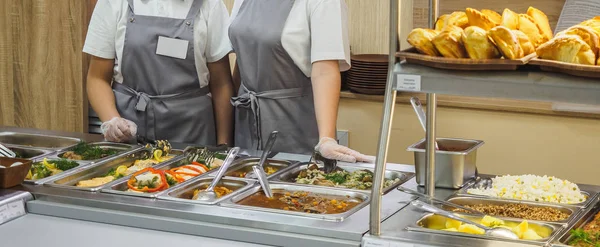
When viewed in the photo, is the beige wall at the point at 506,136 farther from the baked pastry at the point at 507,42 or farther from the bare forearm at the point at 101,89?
the baked pastry at the point at 507,42

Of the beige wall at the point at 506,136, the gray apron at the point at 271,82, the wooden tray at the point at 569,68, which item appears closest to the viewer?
the wooden tray at the point at 569,68

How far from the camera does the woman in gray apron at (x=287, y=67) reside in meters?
3.06

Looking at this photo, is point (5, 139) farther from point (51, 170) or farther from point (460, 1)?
point (460, 1)

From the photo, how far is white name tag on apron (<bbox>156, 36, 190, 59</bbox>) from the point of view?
329 cm

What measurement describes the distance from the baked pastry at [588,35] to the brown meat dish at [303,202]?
0.79 m

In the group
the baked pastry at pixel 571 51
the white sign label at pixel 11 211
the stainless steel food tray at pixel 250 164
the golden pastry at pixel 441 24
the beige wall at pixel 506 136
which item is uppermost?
the golden pastry at pixel 441 24

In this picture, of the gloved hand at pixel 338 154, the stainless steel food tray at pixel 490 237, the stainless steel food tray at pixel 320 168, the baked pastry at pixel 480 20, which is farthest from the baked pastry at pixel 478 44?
the gloved hand at pixel 338 154

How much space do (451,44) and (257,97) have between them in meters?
1.59

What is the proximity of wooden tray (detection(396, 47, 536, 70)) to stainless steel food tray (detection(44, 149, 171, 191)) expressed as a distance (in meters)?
1.11

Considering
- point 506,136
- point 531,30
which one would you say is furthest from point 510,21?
point 506,136

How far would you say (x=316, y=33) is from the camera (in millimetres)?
3084

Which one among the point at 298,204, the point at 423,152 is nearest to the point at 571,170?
the point at 423,152

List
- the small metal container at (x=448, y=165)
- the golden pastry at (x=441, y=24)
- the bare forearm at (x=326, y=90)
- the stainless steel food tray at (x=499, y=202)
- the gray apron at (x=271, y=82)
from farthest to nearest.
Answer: the gray apron at (x=271, y=82), the bare forearm at (x=326, y=90), the small metal container at (x=448, y=165), the stainless steel food tray at (x=499, y=202), the golden pastry at (x=441, y=24)

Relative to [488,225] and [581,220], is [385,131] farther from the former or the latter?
[581,220]
